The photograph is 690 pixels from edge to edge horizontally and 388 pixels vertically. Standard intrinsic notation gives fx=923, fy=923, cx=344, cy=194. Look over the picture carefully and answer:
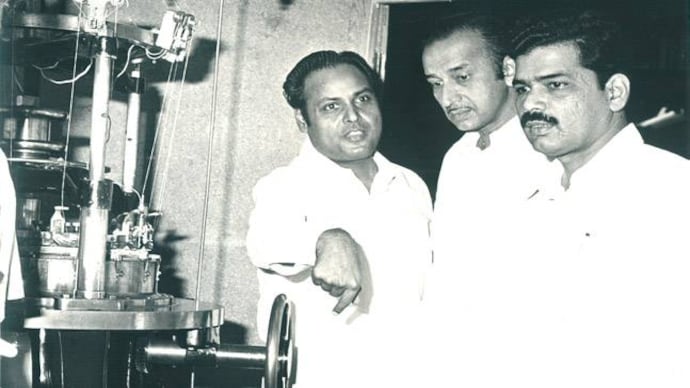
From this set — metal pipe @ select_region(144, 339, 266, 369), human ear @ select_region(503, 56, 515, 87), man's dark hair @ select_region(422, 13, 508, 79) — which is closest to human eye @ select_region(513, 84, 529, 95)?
human ear @ select_region(503, 56, 515, 87)

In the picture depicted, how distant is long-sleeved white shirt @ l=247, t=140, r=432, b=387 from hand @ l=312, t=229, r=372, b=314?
1.43 feet

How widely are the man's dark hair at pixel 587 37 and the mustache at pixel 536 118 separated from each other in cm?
15

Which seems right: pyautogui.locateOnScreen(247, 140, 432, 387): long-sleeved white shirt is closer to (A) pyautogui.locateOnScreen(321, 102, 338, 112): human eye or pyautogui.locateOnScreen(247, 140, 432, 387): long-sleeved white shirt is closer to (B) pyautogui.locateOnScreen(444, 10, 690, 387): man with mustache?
(A) pyautogui.locateOnScreen(321, 102, 338, 112): human eye

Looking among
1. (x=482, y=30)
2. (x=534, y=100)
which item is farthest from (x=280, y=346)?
(x=482, y=30)

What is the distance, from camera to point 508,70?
271 cm

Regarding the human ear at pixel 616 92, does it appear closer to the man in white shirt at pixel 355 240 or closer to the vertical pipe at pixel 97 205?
the man in white shirt at pixel 355 240

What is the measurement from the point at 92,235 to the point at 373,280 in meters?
0.87

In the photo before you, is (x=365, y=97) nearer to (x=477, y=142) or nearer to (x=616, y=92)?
(x=477, y=142)

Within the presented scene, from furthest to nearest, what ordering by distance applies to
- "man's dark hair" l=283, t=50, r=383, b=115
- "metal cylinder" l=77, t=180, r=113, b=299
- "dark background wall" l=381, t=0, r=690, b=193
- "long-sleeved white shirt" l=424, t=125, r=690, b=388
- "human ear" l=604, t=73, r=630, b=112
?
"dark background wall" l=381, t=0, r=690, b=193 < "man's dark hair" l=283, t=50, r=383, b=115 < "metal cylinder" l=77, t=180, r=113, b=299 < "human ear" l=604, t=73, r=630, b=112 < "long-sleeved white shirt" l=424, t=125, r=690, b=388

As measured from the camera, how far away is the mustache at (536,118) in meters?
2.36

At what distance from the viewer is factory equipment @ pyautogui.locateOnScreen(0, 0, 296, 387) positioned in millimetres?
2393

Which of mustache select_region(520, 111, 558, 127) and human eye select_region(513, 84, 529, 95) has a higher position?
human eye select_region(513, 84, 529, 95)

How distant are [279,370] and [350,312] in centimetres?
62

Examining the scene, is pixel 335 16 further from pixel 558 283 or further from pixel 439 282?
pixel 558 283
